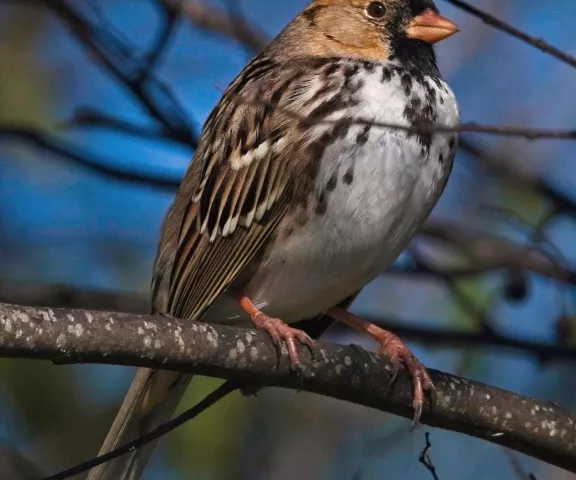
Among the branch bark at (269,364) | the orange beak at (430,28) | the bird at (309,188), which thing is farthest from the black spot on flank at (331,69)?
the branch bark at (269,364)

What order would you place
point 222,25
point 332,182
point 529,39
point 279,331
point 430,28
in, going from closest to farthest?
1. point 529,39
2. point 279,331
3. point 332,182
4. point 430,28
5. point 222,25

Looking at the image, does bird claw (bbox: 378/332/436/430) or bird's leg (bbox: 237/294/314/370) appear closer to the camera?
bird's leg (bbox: 237/294/314/370)

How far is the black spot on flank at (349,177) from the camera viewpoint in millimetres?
3585

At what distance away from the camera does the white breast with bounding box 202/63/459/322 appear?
3.59 meters

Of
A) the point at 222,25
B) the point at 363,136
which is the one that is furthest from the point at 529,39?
the point at 222,25

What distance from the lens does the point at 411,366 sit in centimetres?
354

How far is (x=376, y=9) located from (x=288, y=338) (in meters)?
1.53

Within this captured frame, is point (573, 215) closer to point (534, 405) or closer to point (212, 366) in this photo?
point (534, 405)

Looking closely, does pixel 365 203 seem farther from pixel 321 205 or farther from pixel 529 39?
pixel 529 39

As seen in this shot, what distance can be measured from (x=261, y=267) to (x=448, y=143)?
28.0 inches

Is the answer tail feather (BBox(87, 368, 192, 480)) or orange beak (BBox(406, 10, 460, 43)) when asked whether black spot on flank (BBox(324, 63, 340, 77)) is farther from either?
tail feather (BBox(87, 368, 192, 480))

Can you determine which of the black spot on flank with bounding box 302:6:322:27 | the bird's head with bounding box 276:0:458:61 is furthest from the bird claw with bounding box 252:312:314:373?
the black spot on flank with bounding box 302:6:322:27

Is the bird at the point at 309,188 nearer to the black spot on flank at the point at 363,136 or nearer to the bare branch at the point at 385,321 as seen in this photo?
the black spot on flank at the point at 363,136

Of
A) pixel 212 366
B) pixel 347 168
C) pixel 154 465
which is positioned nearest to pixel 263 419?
pixel 154 465
